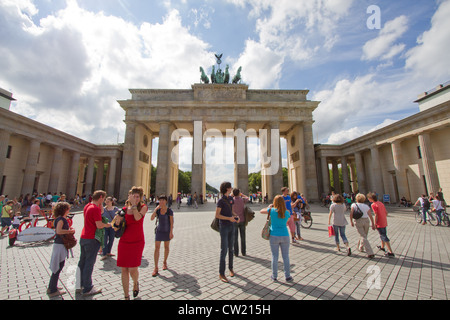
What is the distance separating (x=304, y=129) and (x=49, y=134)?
35.3 meters

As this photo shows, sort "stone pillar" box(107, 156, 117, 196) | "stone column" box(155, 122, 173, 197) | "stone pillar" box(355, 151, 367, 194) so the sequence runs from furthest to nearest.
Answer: "stone pillar" box(107, 156, 117, 196), "stone pillar" box(355, 151, 367, 194), "stone column" box(155, 122, 173, 197)

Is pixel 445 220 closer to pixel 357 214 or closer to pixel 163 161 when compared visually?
pixel 357 214

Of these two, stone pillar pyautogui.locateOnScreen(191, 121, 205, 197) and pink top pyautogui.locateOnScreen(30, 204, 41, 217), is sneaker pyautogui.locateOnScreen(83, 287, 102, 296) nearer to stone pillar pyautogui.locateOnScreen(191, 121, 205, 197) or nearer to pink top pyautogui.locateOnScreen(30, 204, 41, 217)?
pink top pyautogui.locateOnScreen(30, 204, 41, 217)

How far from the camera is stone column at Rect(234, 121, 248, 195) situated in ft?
92.1

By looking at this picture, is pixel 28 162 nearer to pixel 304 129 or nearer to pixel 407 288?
pixel 407 288

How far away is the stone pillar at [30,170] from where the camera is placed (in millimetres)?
21594

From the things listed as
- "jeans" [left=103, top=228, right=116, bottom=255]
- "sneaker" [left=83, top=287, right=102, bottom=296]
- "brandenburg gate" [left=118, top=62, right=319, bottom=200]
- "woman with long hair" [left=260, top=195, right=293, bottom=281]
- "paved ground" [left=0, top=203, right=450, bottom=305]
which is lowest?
"paved ground" [left=0, top=203, right=450, bottom=305]

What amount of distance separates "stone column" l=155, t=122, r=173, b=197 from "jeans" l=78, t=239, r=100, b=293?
23866 millimetres

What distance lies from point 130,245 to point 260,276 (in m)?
3.00

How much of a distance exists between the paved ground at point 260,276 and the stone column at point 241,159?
20.9 metres

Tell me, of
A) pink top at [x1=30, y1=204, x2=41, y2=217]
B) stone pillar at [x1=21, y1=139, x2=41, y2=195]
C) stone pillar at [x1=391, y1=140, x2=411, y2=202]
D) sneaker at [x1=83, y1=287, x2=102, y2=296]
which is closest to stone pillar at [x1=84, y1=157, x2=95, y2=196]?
stone pillar at [x1=21, y1=139, x2=41, y2=195]

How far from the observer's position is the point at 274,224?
438 centimetres

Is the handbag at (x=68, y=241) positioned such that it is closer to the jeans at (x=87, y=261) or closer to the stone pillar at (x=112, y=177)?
the jeans at (x=87, y=261)
